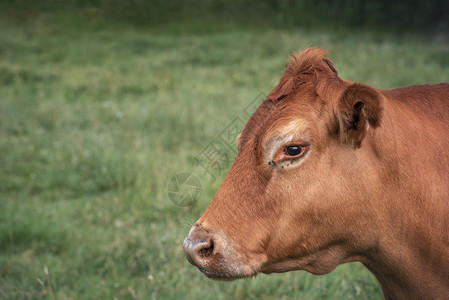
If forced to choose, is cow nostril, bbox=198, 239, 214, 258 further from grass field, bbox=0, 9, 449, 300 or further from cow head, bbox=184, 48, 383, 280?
grass field, bbox=0, 9, 449, 300

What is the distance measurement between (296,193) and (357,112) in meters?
0.43

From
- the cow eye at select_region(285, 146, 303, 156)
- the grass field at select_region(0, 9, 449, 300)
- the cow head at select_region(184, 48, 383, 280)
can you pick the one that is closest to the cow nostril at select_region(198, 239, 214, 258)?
the cow head at select_region(184, 48, 383, 280)

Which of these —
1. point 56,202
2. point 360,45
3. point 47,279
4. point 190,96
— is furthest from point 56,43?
point 47,279

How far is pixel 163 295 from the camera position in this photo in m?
3.75

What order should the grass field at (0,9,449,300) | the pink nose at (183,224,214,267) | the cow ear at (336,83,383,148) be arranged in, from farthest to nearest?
the grass field at (0,9,449,300) < the pink nose at (183,224,214,267) < the cow ear at (336,83,383,148)

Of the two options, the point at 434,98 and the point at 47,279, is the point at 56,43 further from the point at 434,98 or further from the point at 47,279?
the point at 434,98

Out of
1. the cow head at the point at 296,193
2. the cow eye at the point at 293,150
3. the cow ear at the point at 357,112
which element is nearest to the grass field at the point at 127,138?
the cow head at the point at 296,193

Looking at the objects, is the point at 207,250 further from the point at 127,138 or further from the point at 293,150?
the point at 127,138

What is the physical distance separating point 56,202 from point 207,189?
5.17ft

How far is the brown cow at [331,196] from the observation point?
7.46ft

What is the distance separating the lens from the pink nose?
2225mm

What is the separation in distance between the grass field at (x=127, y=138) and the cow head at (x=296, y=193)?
1172mm

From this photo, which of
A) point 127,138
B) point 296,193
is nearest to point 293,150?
point 296,193

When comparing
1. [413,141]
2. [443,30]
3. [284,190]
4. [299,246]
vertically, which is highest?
[413,141]
